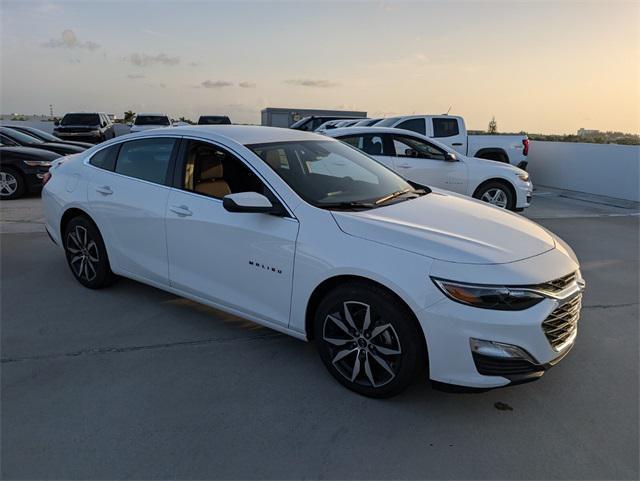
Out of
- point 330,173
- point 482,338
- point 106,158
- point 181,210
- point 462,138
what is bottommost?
point 482,338

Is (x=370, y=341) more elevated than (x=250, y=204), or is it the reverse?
(x=250, y=204)

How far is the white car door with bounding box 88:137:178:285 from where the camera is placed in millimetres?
3990

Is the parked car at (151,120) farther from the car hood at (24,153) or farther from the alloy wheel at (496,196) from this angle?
the alloy wheel at (496,196)

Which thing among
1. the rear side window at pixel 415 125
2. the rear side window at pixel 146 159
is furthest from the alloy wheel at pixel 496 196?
the rear side window at pixel 146 159

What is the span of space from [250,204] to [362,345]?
1.16m

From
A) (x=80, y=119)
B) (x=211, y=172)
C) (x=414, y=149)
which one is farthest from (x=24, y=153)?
(x=80, y=119)

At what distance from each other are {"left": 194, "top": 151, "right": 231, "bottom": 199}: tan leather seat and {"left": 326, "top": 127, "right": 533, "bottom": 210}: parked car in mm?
4394

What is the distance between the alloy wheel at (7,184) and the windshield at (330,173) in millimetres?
8298

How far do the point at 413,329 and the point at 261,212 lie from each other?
1252 mm

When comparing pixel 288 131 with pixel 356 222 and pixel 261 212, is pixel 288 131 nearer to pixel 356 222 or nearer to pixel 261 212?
pixel 261 212

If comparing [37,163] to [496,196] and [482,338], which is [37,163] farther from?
[482,338]

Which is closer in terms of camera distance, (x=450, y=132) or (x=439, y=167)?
(x=439, y=167)

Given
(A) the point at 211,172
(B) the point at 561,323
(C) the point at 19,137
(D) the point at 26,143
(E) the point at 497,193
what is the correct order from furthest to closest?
(C) the point at 19,137 → (D) the point at 26,143 → (E) the point at 497,193 → (A) the point at 211,172 → (B) the point at 561,323

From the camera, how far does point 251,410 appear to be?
2.92 metres
